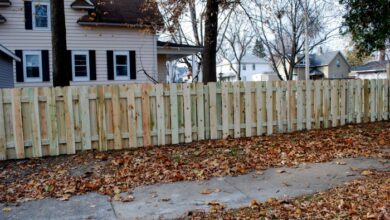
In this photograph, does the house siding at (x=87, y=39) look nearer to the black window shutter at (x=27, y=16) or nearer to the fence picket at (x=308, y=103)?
the black window shutter at (x=27, y=16)

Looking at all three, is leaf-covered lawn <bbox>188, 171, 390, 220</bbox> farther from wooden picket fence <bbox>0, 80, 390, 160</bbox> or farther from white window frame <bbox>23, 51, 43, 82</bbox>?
white window frame <bbox>23, 51, 43, 82</bbox>

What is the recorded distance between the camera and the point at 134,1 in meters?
23.3

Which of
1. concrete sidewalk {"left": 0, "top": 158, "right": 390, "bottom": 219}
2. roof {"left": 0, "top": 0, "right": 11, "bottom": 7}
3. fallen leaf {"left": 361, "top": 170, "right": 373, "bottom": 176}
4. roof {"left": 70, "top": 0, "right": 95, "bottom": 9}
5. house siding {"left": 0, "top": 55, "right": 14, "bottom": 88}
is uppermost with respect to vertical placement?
roof {"left": 70, "top": 0, "right": 95, "bottom": 9}

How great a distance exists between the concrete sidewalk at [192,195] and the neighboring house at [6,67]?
13.4 metres

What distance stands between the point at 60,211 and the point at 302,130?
22.4ft

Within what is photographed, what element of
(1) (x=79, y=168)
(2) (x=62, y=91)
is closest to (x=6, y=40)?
(2) (x=62, y=91)

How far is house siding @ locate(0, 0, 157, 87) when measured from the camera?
64.6 ft

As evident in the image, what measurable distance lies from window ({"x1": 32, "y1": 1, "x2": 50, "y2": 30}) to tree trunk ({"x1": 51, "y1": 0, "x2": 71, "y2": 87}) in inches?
435

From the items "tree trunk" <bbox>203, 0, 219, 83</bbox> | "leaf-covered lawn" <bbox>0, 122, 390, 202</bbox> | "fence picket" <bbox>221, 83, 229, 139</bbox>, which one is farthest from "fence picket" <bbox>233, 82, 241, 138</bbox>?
"tree trunk" <bbox>203, 0, 219, 83</bbox>

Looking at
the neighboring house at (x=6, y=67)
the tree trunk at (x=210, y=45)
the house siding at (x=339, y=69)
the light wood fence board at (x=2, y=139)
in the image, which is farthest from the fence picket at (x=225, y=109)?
the house siding at (x=339, y=69)

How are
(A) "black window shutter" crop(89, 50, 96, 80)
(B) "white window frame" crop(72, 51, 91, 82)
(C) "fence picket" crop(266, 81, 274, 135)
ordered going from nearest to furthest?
(C) "fence picket" crop(266, 81, 274, 135) → (B) "white window frame" crop(72, 51, 91, 82) → (A) "black window shutter" crop(89, 50, 96, 80)

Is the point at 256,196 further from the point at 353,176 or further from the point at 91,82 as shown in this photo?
the point at 91,82

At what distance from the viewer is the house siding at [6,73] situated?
16858 millimetres

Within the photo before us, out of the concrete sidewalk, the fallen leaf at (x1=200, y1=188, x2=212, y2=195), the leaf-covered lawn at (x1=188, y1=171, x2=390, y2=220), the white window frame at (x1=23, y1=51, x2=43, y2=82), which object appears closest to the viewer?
the leaf-covered lawn at (x1=188, y1=171, x2=390, y2=220)
